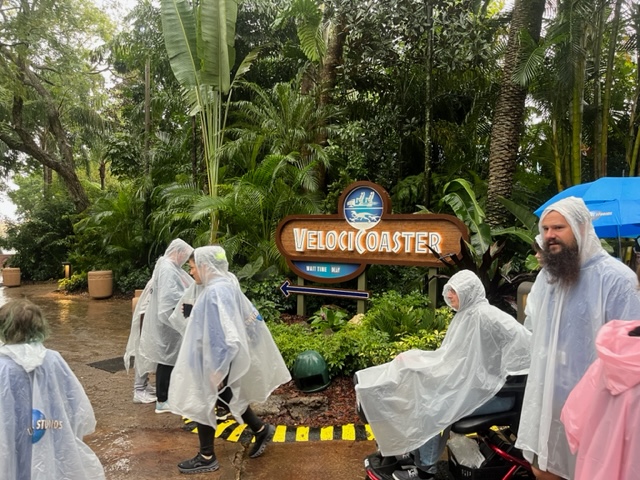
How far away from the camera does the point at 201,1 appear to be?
28.5ft

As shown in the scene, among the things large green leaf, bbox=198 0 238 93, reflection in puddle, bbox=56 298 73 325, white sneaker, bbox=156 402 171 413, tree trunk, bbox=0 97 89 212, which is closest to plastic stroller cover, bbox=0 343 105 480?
white sneaker, bbox=156 402 171 413

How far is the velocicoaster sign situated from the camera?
6523 millimetres

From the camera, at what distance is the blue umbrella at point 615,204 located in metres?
6.37

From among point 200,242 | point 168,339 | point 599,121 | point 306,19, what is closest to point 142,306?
point 168,339

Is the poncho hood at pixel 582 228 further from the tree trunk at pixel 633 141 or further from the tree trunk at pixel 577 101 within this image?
the tree trunk at pixel 633 141

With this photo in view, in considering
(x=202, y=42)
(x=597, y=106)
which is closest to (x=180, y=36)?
(x=202, y=42)

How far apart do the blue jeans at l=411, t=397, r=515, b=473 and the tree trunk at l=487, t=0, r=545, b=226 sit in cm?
513

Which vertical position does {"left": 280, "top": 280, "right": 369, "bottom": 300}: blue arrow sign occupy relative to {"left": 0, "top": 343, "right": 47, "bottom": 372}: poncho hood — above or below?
below

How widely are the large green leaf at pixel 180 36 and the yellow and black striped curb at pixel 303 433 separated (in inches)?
259

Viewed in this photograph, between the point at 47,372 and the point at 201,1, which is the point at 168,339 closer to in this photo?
the point at 47,372

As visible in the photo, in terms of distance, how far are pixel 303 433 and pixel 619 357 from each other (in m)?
3.32

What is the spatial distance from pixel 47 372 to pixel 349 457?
2443 millimetres

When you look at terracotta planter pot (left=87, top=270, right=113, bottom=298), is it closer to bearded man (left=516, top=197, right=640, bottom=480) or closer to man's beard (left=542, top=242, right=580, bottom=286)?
bearded man (left=516, top=197, right=640, bottom=480)

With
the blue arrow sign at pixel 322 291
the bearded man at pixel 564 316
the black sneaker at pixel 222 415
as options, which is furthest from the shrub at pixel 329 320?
the bearded man at pixel 564 316
